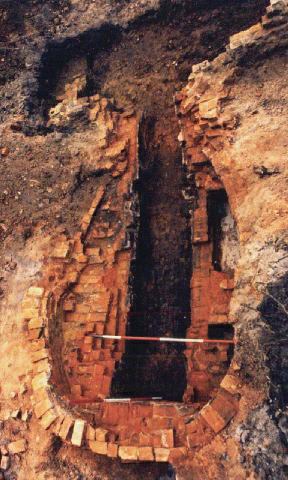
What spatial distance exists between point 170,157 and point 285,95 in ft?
6.26

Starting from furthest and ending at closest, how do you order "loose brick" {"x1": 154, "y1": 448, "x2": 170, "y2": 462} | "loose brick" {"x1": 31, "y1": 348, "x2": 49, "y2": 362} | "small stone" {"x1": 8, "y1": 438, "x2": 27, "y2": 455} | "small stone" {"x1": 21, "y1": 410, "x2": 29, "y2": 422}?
"loose brick" {"x1": 31, "y1": 348, "x2": 49, "y2": 362}
"small stone" {"x1": 21, "y1": 410, "x2": 29, "y2": 422}
"small stone" {"x1": 8, "y1": 438, "x2": 27, "y2": 455}
"loose brick" {"x1": 154, "y1": 448, "x2": 170, "y2": 462}

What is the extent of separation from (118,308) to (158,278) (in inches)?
31.6

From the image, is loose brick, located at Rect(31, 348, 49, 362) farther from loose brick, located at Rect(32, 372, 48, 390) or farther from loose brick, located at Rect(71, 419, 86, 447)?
loose brick, located at Rect(71, 419, 86, 447)

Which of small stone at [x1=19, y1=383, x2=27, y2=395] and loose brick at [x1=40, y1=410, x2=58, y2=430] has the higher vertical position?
small stone at [x1=19, y1=383, x2=27, y2=395]

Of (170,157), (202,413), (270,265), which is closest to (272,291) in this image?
(270,265)

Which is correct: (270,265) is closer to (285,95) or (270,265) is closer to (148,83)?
(285,95)

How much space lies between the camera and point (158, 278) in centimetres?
497

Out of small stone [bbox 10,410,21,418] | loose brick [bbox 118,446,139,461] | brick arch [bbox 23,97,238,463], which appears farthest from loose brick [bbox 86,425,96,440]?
small stone [bbox 10,410,21,418]

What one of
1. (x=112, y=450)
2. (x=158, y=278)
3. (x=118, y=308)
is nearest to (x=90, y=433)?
(x=112, y=450)

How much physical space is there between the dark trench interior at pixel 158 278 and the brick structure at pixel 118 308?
0.28 m

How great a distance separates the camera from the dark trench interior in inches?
179

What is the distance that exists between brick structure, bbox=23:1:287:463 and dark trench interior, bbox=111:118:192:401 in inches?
11.1

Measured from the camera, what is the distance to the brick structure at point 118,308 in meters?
3.24

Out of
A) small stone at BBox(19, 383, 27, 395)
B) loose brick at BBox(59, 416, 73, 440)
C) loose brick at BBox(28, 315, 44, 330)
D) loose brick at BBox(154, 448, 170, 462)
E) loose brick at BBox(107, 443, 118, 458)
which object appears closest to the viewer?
loose brick at BBox(154, 448, 170, 462)
